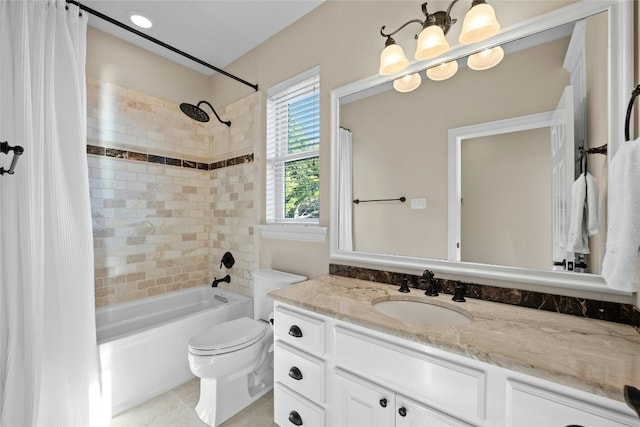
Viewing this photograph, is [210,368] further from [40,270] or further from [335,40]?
[335,40]

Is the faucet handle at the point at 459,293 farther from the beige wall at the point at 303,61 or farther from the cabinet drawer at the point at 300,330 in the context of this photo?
the beige wall at the point at 303,61

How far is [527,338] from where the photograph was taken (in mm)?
858

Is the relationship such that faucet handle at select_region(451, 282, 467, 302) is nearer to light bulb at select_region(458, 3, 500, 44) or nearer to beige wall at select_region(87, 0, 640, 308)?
beige wall at select_region(87, 0, 640, 308)

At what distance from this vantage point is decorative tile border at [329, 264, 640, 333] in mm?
962

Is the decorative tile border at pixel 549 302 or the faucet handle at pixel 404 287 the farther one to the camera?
the faucet handle at pixel 404 287

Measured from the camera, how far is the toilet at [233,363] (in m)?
1.54

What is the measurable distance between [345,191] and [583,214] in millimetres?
1119

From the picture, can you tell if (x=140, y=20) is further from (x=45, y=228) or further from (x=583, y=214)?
(x=583, y=214)

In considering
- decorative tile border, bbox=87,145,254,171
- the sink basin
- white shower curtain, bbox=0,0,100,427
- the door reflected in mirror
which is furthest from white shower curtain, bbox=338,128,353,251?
white shower curtain, bbox=0,0,100,427

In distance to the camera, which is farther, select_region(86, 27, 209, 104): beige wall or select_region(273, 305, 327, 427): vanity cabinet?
select_region(86, 27, 209, 104): beige wall

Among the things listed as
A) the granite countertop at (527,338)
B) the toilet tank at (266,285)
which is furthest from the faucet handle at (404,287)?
the toilet tank at (266,285)

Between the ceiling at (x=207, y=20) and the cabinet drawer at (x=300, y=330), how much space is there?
204 cm

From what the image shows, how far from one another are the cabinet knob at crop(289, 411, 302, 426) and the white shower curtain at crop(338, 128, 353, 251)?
0.91 meters

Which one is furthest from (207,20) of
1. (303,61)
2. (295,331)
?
(295,331)
